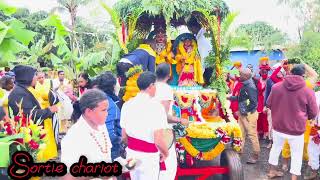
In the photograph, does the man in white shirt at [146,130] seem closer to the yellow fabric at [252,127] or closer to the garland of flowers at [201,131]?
the garland of flowers at [201,131]

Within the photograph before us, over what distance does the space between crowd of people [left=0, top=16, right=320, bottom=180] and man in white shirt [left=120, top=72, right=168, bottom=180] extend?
10mm

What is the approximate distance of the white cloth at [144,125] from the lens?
4066 mm

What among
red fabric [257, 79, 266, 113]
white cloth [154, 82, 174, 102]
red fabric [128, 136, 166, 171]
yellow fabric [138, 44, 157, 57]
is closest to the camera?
red fabric [128, 136, 166, 171]

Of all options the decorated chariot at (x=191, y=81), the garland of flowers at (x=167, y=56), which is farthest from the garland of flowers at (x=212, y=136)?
the garland of flowers at (x=167, y=56)

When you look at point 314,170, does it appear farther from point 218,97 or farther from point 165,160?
point 165,160

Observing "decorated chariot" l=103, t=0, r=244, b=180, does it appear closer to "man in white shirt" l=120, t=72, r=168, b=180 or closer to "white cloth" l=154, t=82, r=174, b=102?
"white cloth" l=154, t=82, r=174, b=102

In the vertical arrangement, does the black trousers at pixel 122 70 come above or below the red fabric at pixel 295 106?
above

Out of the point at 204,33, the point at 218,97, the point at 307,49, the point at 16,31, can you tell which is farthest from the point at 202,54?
the point at 307,49

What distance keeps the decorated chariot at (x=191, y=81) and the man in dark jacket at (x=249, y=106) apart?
721mm

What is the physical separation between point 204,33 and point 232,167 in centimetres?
277

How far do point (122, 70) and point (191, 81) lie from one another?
147 cm

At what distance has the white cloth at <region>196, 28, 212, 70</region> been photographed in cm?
741

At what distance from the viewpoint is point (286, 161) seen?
725cm

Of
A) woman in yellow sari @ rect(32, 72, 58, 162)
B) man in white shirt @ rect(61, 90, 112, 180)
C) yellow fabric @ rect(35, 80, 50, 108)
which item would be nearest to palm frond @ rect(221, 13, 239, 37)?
woman in yellow sari @ rect(32, 72, 58, 162)
